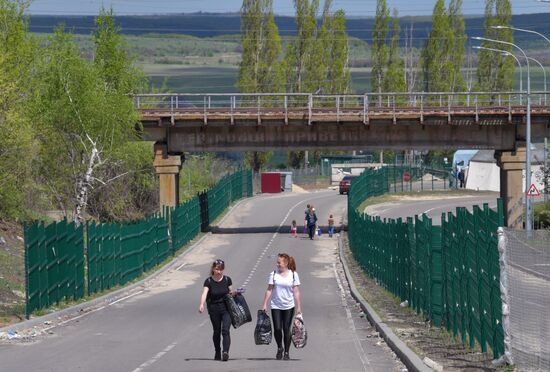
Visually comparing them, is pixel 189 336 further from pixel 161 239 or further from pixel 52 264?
pixel 161 239

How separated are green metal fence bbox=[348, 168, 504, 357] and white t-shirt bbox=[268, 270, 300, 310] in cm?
264

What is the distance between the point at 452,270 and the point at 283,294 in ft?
11.2

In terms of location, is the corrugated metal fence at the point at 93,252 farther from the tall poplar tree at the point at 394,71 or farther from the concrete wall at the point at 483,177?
the tall poplar tree at the point at 394,71

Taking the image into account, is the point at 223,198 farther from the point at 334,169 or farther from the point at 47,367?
the point at 47,367

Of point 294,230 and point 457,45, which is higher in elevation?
point 457,45

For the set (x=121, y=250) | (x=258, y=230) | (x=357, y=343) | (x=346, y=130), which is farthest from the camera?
(x=258, y=230)

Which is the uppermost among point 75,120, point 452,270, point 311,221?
point 75,120

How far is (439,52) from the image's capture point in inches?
4611

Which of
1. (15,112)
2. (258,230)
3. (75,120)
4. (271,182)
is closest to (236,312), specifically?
(15,112)

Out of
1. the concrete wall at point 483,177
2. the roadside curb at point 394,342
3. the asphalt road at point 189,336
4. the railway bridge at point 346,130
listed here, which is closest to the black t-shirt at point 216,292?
the asphalt road at point 189,336

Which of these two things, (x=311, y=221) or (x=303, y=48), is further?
(x=303, y=48)

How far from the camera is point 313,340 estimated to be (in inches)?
851

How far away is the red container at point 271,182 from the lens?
9806 centimetres

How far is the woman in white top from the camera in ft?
57.9
